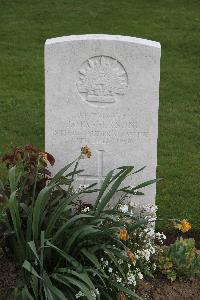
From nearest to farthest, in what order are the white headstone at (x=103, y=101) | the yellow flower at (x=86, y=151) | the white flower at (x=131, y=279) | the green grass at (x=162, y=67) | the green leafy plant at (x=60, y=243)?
1. the green leafy plant at (x=60, y=243)
2. the white flower at (x=131, y=279)
3. the yellow flower at (x=86, y=151)
4. the white headstone at (x=103, y=101)
5. the green grass at (x=162, y=67)

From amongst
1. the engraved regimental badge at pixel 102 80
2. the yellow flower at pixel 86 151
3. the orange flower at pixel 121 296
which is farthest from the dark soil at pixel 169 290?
the engraved regimental badge at pixel 102 80

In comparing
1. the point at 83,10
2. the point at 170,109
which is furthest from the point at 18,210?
the point at 83,10

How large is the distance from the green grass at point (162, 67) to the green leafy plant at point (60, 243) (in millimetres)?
1537

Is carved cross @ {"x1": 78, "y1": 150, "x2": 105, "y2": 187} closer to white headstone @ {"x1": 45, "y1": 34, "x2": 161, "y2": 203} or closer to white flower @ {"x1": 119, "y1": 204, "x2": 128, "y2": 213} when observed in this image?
white headstone @ {"x1": 45, "y1": 34, "x2": 161, "y2": 203}

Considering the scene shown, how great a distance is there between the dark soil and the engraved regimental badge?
1.40 m

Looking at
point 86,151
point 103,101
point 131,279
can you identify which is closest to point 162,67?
point 103,101

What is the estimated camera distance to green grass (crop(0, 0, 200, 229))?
7010 mm

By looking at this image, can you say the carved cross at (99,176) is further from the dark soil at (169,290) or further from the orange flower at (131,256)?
the orange flower at (131,256)

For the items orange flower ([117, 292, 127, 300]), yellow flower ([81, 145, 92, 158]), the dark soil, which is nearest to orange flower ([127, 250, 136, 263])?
orange flower ([117, 292, 127, 300])

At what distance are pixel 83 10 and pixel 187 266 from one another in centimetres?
1026

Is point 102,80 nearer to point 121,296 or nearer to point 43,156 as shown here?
point 43,156

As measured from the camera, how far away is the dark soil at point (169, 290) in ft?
15.4

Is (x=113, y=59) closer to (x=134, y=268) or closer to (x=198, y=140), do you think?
(x=134, y=268)

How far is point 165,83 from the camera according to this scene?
9.86 meters
